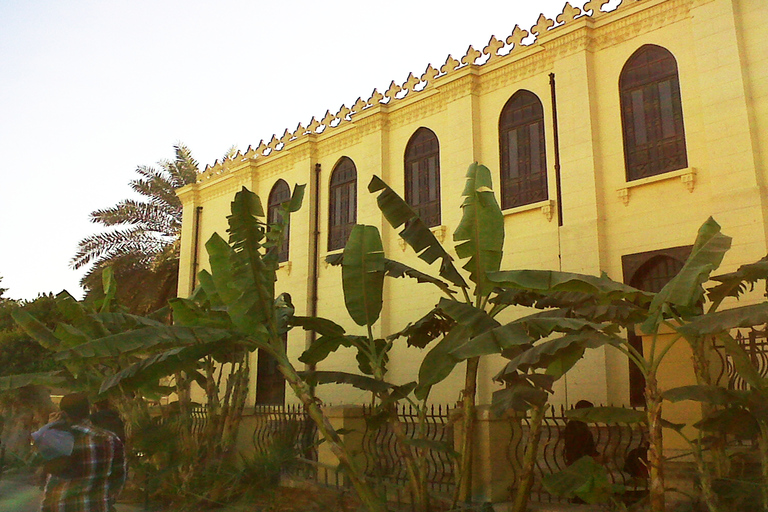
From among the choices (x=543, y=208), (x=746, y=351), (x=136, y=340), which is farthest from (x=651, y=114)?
(x=136, y=340)

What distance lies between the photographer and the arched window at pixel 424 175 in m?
15.0

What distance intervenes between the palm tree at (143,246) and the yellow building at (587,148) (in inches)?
275

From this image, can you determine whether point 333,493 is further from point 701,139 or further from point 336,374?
point 701,139

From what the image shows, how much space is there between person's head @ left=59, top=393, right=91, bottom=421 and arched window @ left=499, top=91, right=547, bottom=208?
31.8ft

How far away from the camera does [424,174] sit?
50.6 feet

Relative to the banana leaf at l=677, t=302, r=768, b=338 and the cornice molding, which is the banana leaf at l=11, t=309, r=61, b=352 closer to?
the banana leaf at l=677, t=302, r=768, b=338

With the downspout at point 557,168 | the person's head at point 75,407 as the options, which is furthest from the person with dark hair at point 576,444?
the person's head at point 75,407

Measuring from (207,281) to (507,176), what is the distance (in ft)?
22.5

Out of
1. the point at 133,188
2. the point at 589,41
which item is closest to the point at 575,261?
A: the point at 589,41

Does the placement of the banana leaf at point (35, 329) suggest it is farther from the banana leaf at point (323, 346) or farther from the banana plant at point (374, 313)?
the banana plant at point (374, 313)

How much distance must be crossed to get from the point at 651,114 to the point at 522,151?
259 cm

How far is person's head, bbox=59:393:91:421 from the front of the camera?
5.18m

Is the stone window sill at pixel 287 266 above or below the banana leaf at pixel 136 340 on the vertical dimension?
above

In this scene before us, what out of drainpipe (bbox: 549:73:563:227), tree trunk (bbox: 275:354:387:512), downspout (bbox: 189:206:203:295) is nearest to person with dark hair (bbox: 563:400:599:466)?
tree trunk (bbox: 275:354:387:512)
